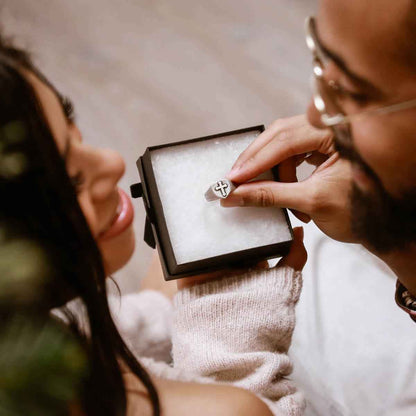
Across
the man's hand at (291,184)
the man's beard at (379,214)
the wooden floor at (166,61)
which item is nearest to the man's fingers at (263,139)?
the man's hand at (291,184)

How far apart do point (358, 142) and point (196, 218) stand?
22 centimetres

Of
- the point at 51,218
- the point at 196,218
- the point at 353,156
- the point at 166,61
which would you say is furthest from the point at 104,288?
the point at 166,61

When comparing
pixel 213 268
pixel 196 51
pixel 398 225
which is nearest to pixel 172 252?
pixel 213 268

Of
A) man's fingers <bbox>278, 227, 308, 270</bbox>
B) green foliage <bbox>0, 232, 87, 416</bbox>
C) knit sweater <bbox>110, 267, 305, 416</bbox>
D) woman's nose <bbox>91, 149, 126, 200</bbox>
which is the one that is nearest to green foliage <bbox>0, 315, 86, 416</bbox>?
green foliage <bbox>0, 232, 87, 416</bbox>

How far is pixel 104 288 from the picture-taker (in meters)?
0.42

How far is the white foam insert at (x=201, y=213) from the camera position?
1.98ft

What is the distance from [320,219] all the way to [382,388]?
0.26 metres

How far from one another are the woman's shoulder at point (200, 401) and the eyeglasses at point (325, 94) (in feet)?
1.00

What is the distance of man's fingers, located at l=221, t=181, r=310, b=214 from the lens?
0.60 metres

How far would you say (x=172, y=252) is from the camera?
58cm

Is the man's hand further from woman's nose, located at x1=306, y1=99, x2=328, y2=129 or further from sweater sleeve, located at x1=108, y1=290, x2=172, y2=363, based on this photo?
sweater sleeve, located at x1=108, y1=290, x2=172, y2=363

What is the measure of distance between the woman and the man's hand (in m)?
0.06

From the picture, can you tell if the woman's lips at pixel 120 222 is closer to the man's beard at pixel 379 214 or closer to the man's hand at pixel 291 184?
the man's hand at pixel 291 184

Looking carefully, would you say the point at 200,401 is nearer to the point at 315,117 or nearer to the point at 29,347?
the point at 29,347
